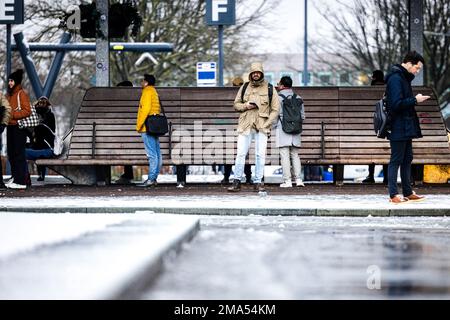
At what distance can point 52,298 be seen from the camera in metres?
5.20

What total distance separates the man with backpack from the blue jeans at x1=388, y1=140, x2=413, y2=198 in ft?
15.3

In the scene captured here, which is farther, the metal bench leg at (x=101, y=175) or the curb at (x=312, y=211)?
the metal bench leg at (x=101, y=175)

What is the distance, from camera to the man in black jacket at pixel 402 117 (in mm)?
15047

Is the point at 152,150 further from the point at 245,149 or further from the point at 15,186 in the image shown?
the point at 15,186

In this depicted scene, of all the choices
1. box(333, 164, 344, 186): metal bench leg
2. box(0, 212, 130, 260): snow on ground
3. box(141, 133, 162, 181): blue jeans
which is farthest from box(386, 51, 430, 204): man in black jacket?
box(333, 164, 344, 186): metal bench leg

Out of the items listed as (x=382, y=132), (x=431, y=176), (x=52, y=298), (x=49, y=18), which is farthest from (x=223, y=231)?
(x=49, y=18)

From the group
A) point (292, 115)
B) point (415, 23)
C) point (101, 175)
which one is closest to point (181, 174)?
point (101, 175)

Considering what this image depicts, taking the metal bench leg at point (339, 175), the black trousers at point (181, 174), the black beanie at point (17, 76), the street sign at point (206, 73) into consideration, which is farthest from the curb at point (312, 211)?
the street sign at point (206, 73)

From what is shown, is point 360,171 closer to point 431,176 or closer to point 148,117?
point 431,176

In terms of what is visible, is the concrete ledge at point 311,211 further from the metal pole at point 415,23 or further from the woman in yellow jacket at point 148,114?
the metal pole at point 415,23

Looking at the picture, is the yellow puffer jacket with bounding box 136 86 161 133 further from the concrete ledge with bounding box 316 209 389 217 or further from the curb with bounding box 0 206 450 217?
the concrete ledge with bounding box 316 209 389 217

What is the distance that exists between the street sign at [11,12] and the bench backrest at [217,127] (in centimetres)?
322

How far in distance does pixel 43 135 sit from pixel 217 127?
4.33 m
